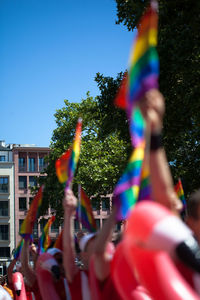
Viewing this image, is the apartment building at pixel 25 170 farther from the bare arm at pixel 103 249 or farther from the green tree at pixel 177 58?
the bare arm at pixel 103 249

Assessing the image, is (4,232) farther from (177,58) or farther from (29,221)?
(29,221)

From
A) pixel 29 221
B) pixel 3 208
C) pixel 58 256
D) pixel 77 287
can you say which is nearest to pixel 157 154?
pixel 77 287

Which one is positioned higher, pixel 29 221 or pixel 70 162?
pixel 70 162

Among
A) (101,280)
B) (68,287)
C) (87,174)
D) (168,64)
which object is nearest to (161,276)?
(101,280)

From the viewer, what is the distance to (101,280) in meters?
3.41

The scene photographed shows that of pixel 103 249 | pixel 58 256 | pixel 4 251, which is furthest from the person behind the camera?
pixel 4 251

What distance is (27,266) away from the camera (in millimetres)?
5781

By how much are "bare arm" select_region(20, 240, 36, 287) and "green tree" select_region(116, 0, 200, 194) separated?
6922mm

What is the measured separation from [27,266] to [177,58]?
23.2 ft

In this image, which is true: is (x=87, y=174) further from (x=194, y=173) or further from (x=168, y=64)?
(x=168, y=64)

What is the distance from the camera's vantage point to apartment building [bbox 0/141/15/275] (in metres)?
61.7

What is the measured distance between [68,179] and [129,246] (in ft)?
6.14

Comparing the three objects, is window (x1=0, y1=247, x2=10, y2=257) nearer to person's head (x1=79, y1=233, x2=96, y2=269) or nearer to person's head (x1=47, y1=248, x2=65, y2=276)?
person's head (x1=47, y1=248, x2=65, y2=276)

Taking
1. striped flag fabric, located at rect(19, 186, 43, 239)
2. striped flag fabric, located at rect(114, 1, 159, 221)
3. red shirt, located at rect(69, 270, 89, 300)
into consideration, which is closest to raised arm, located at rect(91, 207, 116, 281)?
striped flag fabric, located at rect(114, 1, 159, 221)
